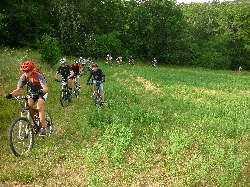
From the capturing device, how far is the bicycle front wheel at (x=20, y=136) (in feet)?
25.1

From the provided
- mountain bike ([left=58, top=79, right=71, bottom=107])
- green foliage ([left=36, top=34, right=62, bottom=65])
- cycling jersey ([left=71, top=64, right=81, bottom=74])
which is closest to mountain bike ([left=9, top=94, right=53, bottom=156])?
mountain bike ([left=58, top=79, right=71, bottom=107])

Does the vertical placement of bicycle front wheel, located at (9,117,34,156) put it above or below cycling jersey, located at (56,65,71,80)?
below

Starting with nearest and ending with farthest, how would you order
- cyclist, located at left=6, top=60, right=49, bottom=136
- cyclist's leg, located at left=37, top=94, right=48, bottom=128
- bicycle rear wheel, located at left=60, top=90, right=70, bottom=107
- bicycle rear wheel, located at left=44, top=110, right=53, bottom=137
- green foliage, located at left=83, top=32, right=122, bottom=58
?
cyclist, located at left=6, top=60, right=49, bottom=136 → cyclist's leg, located at left=37, top=94, right=48, bottom=128 → bicycle rear wheel, located at left=44, top=110, right=53, bottom=137 → bicycle rear wheel, located at left=60, top=90, right=70, bottom=107 → green foliage, located at left=83, top=32, right=122, bottom=58

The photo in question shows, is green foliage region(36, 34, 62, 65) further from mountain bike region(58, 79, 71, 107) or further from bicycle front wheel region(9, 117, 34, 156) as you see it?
bicycle front wheel region(9, 117, 34, 156)

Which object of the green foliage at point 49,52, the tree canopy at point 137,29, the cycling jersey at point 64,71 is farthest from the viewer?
the tree canopy at point 137,29

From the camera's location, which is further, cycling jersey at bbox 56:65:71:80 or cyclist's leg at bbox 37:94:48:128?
cycling jersey at bbox 56:65:71:80

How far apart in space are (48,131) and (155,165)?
4349mm

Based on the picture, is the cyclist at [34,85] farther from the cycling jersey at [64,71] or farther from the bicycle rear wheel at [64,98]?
the bicycle rear wheel at [64,98]

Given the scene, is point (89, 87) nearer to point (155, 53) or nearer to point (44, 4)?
point (44, 4)

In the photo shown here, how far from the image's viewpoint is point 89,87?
2072 centimetres

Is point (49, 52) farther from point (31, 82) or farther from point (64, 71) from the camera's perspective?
point (31, 82)

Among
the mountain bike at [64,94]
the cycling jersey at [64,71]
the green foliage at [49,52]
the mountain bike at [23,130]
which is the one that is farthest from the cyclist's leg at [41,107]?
the green foliage at [49,52]

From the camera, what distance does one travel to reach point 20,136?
7996 mm

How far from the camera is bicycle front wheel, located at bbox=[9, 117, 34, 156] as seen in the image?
25.1ft
